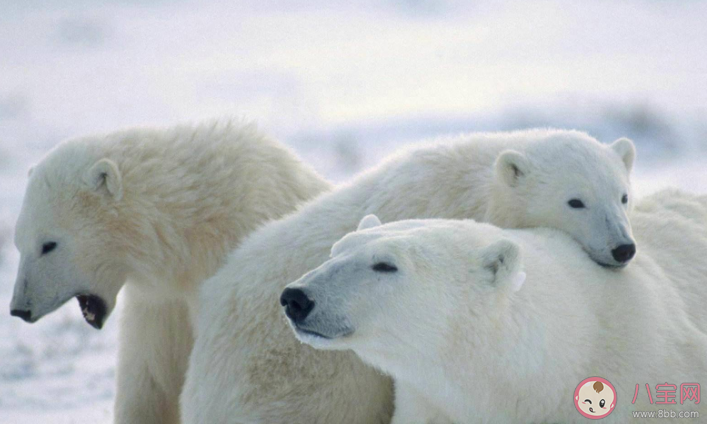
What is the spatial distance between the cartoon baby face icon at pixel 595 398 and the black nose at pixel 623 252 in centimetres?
57

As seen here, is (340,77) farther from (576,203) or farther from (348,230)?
(576,203)

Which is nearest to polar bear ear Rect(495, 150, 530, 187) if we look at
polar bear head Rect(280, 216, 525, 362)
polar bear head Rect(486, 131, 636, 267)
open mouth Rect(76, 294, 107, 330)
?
polar bear head Rect(486, 131, 636, 267)

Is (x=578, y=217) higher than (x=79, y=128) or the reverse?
higher

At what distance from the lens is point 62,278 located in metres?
4.71

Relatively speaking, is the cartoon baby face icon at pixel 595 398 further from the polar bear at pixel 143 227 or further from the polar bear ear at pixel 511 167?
the polar bear at pixel 143 227

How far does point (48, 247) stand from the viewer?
4730 mm

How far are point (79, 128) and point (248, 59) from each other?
6808 millimetres

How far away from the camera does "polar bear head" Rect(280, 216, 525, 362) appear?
116 inches

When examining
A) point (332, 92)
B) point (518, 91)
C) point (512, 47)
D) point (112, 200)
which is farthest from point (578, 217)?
point (512, 47)

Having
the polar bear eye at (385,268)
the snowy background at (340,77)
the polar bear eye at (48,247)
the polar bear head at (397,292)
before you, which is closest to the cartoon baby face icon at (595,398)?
the polar bear head at (397,292)

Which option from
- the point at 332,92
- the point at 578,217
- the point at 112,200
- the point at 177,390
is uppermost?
the point at 578,217

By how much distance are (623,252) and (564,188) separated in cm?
45

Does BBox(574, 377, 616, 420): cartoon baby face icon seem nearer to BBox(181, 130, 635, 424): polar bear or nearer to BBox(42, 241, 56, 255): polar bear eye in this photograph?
BBox(181, 130, 635, 424): polar bear

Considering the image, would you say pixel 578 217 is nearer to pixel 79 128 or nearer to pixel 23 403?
pixel 23 403
